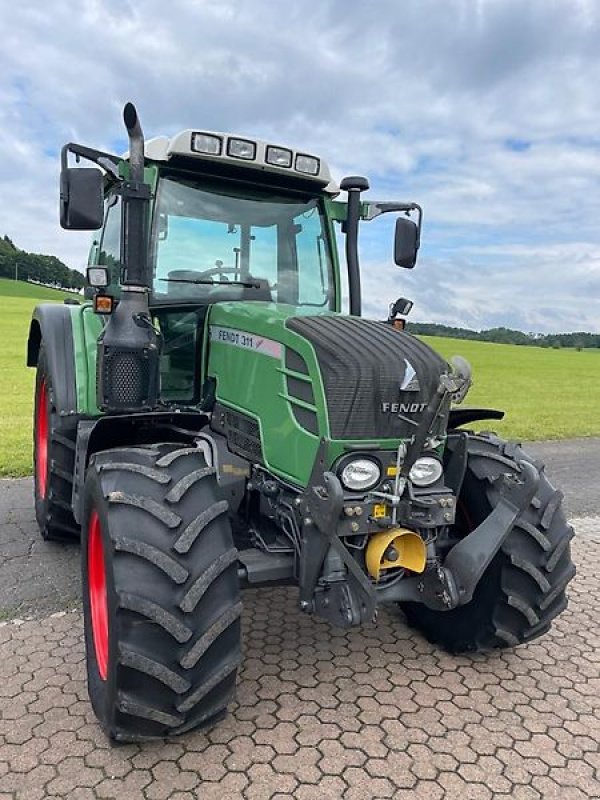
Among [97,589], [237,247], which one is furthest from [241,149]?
[97,589]

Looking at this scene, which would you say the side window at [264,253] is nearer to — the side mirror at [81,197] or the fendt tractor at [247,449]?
the fendt tractor at [247,449]

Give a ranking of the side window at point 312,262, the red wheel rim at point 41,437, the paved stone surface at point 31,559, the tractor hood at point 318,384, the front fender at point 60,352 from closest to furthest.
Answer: the tractor hood at point 318,384 → the front fender at point 60,352 → the paved stone surface at point 31,559 → the side window at point 312,262 → the red wheel rim at point 41,437

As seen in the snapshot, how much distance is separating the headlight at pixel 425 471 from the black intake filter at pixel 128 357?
143cm

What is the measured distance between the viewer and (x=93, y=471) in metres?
3.07

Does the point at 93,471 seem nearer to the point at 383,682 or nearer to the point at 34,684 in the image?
the point at 34,684

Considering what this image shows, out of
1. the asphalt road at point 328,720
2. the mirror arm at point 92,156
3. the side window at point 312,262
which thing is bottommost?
the asphalt road at point 328,720

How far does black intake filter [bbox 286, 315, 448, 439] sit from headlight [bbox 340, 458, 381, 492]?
0.36ft

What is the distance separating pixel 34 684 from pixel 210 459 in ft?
4.35

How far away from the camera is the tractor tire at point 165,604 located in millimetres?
2602

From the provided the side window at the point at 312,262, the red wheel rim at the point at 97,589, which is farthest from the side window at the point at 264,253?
the red wheel rim at the point at 97,589

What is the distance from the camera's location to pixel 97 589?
328 centimetres

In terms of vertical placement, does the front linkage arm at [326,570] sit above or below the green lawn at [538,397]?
above

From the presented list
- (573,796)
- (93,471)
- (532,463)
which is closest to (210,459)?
(93,471)

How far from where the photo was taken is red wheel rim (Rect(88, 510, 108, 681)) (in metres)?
3.05
